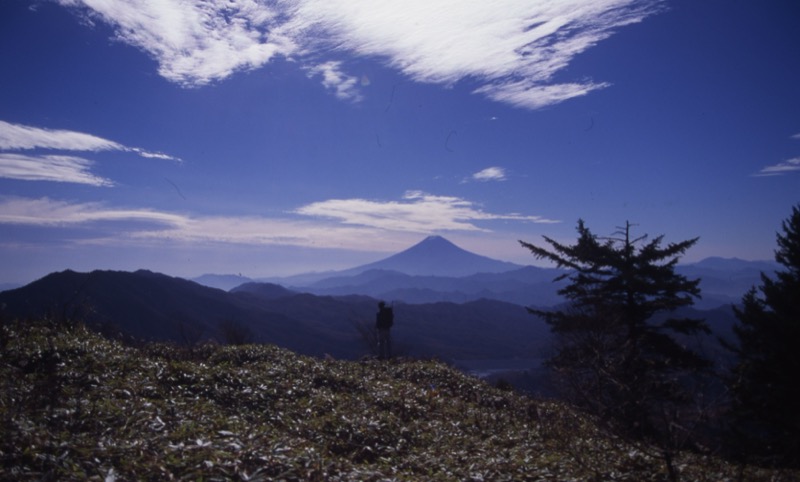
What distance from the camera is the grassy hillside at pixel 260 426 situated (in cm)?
566

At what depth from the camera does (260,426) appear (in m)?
8.27

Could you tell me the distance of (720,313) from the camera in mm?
147250

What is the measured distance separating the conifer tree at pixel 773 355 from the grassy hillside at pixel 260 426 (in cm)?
973

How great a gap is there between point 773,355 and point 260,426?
2012cm

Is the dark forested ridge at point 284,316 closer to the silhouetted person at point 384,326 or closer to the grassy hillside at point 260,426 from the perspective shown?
the silhouetted person at point 384,326

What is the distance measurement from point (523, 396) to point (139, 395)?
34.2 feet

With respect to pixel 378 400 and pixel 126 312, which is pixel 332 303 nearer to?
pixel 126 312

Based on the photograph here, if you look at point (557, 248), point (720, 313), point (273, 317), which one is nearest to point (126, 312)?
point (273, 317)

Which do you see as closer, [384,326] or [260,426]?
[260,426]

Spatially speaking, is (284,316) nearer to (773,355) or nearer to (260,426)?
(773,355)

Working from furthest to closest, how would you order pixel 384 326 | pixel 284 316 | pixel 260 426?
pixel 284 316 < pixel 384 326 < pixel 260 426

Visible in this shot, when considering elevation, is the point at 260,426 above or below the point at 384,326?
below

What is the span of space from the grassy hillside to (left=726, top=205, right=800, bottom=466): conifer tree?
9729mm

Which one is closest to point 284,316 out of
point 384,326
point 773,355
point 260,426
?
point 384,326
